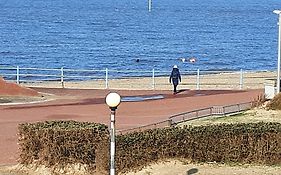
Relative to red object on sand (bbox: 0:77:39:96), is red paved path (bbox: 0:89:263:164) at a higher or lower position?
lower

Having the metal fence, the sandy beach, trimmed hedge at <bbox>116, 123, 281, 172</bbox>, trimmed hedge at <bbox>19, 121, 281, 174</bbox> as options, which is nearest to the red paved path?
the metal fence

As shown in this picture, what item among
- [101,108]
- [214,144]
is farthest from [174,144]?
[101,108]

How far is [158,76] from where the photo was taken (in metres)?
47.6

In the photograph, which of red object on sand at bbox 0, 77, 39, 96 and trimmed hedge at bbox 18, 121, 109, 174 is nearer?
trimmed hedge at bbox 18, 121, 109, 174

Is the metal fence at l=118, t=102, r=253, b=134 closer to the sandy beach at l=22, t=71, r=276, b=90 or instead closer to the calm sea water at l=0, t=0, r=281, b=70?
the sandy beach at l=22, t=71, r=276, b=90

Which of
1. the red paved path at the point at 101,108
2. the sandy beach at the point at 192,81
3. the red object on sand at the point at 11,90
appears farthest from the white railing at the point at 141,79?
the red object on sand at the point at 11,90

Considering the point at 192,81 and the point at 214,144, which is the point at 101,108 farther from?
the point at 192,81

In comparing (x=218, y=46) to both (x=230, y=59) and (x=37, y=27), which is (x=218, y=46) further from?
(x=37, y=27)

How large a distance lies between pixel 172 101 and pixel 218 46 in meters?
48.5

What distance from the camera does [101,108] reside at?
87.2 feet

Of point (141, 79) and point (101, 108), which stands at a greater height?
point (141, 79)

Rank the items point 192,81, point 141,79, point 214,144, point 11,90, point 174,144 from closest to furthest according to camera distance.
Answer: point 174,144 → point 214,144 → point 11,90 → point 192,81 → point 141,79

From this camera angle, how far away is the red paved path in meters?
23.1

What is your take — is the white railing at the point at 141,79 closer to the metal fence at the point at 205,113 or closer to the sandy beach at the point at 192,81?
the sandy beach at the point at 192,81
